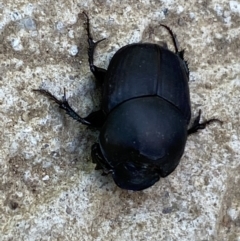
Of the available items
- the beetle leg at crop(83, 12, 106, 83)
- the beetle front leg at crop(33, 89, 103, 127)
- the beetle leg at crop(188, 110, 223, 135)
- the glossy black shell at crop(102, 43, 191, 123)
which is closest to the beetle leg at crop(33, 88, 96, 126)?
the beetle front leg at crop(33, 89, 103, 127)

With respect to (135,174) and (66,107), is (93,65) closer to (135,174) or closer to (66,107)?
(66,107)

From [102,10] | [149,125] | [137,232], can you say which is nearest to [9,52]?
[102,10]

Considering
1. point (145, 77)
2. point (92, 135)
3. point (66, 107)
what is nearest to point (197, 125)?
point (145, 77)

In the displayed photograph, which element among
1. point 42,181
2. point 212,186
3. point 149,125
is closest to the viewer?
point 149,125

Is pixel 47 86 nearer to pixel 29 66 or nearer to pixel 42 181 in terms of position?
pixel 29 66

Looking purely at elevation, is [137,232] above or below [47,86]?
below

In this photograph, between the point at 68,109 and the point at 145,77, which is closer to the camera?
the point at 145,77
